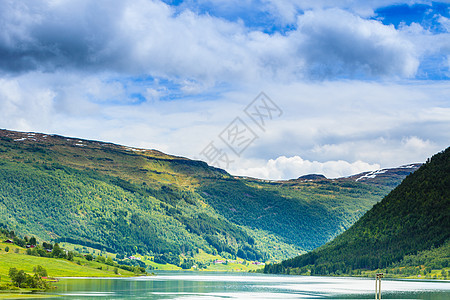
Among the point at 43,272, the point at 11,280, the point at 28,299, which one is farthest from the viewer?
the point at 43,272

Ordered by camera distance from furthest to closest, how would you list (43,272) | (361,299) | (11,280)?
(43,272), (11,280), (361,299)

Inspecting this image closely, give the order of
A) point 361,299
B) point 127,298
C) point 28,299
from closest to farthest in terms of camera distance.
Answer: point 28,299, point 127,298, point 361,299

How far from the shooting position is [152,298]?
5576 inches

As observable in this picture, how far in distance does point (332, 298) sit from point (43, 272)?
94922 mm

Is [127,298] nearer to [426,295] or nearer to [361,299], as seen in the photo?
[361,299]

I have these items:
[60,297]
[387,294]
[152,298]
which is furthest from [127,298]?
[387,294]

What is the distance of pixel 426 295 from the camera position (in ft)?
516

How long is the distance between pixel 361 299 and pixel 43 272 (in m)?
103

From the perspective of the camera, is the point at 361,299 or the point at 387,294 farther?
the point at 387,294

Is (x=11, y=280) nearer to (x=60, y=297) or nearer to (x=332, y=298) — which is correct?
(x=60, y=297)

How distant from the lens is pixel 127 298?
458 ft

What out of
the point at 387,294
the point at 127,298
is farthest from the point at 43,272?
the point at 387,294

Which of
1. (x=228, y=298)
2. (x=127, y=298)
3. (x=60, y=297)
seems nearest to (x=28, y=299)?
(x=60, y=297)

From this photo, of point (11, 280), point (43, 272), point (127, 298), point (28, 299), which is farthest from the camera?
point (43, 272)
